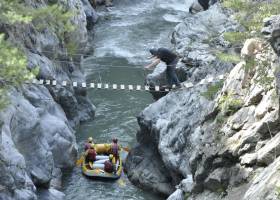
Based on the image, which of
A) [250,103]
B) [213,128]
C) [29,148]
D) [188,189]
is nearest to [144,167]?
[29,148]

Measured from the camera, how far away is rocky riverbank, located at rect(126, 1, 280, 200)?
10820 mm

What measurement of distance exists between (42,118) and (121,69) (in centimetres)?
1090

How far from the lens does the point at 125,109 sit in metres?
26.4

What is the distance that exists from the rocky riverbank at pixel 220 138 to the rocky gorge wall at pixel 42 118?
3076mm

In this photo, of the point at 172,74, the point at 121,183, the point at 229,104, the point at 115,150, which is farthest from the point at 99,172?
the point at 229,104

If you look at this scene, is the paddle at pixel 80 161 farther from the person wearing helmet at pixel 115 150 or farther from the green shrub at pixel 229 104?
the green shrub at pixel 229 104

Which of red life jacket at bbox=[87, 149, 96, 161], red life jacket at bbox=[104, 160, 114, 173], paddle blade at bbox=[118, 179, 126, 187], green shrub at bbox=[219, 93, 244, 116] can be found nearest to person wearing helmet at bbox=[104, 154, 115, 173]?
red life jacket at bbox=[104, 160, 114, 173]

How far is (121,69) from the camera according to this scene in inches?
1208

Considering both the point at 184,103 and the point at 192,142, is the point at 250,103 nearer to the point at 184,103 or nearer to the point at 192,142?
the point at 192,142

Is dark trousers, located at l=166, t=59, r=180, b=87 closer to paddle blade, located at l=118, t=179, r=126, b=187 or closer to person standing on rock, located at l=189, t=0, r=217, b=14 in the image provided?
paddle blade, located at l=118, t=179, r=126, b=187

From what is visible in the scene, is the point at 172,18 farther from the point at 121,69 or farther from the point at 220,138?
the point at 220,138

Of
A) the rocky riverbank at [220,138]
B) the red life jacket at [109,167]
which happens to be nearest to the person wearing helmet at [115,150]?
the rocky riverbank at [220,138]

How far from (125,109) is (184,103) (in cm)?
674

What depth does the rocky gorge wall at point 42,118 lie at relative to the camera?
15.0m
